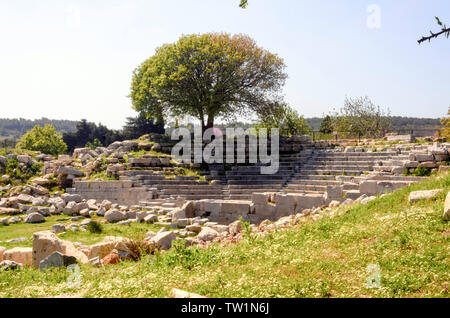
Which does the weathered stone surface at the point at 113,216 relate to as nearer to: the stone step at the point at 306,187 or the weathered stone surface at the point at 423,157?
the stone step at the point at 306,187

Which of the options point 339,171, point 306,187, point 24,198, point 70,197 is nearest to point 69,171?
point 70,197

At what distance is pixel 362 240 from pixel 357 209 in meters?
3.04

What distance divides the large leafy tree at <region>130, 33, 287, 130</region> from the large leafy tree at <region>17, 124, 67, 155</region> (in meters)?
22.8

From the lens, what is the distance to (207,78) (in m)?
28.0

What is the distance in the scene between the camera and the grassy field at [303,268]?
4.93 m

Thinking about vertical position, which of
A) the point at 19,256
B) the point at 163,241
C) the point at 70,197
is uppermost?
the point at 163,241

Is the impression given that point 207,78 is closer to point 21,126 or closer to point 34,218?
point 34,218

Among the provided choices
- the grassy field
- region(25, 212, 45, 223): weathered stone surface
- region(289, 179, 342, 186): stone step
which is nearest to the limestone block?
region(289, 179, 342, 186): stone step

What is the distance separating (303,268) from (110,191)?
17.0m

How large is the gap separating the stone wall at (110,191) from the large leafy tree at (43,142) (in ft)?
92.8

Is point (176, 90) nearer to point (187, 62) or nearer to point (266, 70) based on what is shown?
point (187, 62)
